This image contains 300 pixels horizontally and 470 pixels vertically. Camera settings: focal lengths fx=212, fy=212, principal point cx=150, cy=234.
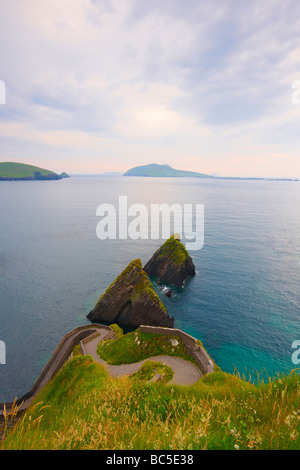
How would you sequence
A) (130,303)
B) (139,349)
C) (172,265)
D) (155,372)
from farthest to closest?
1. (172,265)
2. (130,303)
3. (139,349)
4. (155,372)

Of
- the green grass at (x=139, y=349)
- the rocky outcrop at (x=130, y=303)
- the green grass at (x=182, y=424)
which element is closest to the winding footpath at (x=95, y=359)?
the green grass at (x=139, y=349)

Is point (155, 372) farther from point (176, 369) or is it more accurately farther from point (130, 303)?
point (130, 303)

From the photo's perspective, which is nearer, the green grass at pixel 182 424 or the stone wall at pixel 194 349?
the green grass at pixel 182 424

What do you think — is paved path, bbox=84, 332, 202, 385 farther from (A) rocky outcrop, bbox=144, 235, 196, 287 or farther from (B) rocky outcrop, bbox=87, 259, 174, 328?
(A) rocky outcrop, bbox=144, 235, 196, 287

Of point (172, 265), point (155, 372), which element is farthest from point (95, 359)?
point (172, 265)

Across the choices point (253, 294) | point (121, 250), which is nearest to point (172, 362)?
point (253, 294)

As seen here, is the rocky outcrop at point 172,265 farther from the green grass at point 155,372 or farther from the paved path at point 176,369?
the green grass at point 155,372
